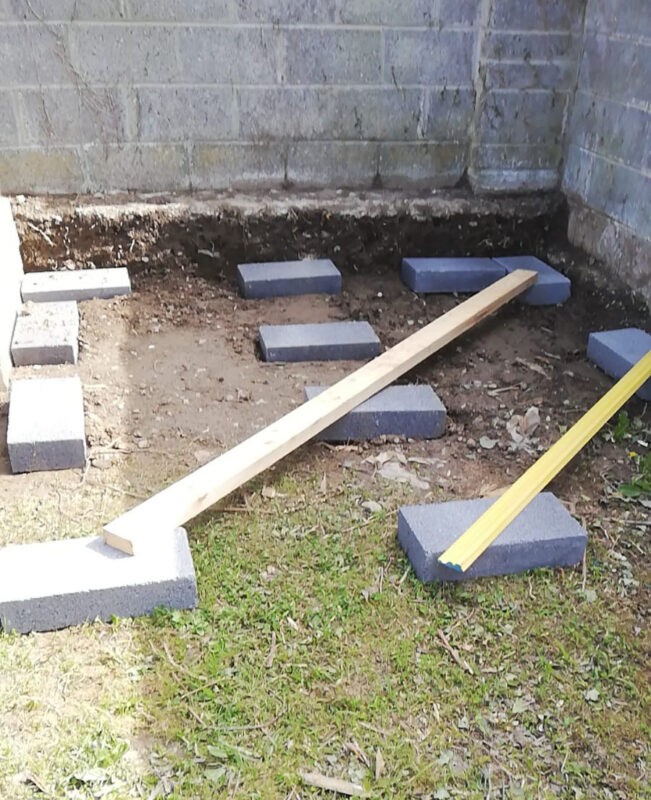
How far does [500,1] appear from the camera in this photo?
427 centimetres

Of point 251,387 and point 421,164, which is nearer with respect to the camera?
point 251,387

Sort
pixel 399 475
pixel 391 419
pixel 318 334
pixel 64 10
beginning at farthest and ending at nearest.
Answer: pixel 64 10 → pixel 318 334 → pixel 391 419 → pixel 399 475

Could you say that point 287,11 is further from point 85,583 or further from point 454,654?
point 454,654

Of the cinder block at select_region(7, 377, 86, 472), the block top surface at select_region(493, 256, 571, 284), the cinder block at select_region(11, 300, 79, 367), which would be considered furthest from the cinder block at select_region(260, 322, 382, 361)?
the block top surface at select_region(493, 256, 571, 284)

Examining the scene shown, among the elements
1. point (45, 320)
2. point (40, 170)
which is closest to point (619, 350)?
point (45, 320)

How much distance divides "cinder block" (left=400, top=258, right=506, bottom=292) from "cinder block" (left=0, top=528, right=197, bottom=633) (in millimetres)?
2693

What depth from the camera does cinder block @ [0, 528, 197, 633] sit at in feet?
6.88

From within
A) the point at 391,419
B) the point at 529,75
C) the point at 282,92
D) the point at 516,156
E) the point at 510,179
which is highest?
the point at 529,75

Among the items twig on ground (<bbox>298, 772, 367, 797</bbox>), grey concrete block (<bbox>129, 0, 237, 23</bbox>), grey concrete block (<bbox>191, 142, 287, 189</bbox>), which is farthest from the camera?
grey concrete block (<bbox>191, 142, 287, 189</bbox>)

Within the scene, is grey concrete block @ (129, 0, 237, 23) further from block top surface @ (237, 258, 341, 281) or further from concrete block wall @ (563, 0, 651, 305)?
concrete block wall @ (563, 0, 651, 305)

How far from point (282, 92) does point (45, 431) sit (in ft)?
8.56

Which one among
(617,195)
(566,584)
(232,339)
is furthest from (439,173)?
(566,584)

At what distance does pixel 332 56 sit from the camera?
4.30 m

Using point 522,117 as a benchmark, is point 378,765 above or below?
below
